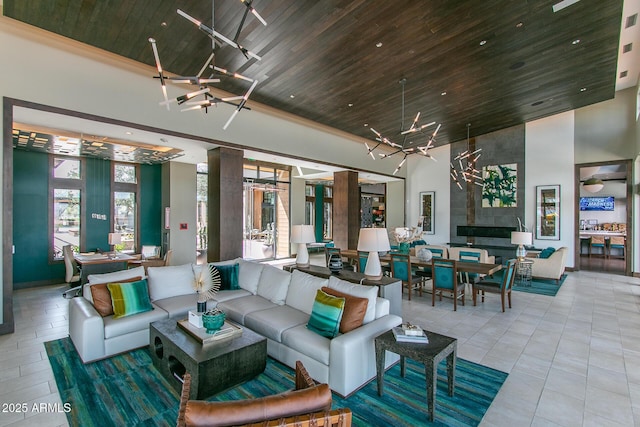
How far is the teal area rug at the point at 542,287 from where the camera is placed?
658cm

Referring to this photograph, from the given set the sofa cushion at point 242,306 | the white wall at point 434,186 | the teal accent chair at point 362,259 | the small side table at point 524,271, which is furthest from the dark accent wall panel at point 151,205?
the small side table at point 524,271

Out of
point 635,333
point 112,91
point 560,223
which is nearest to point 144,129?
point 112,91

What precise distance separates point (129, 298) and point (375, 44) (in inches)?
201

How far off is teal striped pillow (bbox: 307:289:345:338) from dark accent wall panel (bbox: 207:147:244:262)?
12.7 feet

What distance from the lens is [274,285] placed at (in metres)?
4.24

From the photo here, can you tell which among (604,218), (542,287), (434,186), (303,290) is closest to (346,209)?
(434,186)

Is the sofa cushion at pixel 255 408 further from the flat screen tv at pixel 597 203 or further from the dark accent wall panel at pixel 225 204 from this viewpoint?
the flat screen tv at pixel 597 203

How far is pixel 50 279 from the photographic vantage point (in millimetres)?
7027

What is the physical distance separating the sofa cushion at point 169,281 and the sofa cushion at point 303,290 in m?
1.40

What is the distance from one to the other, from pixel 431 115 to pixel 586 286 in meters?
5.65

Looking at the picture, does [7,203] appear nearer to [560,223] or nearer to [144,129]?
[144,129]

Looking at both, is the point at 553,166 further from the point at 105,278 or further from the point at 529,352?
the point at 105,278

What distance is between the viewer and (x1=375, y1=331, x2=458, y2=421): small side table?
237 cm

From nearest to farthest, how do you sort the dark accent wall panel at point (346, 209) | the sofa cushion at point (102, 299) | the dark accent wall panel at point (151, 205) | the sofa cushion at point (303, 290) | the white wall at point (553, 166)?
the sofa cushion at point (102, 299), the sofa cushion at point (303, 290), the dark accent wall panel at point (151, 205), the white wall at point (553, 166), the dark accent wall panel at point (346, 209)
